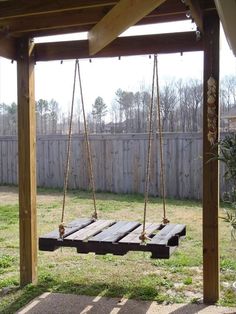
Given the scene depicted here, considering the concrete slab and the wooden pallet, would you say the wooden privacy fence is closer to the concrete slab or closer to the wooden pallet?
the wooden pallet

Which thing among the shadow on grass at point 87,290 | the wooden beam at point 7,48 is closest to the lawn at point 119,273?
the shadow on grass at point 87,290

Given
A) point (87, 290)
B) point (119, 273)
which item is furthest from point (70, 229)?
point (119, 273)

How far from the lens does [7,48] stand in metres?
3.17

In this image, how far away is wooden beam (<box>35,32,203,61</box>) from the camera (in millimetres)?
3037

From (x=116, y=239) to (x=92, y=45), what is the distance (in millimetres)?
1489

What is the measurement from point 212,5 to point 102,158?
5.93 meters

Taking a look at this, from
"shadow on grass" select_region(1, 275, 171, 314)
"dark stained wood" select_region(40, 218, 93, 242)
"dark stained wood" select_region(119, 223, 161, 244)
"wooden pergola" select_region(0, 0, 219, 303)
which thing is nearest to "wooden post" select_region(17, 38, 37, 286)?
"wooden pergola" select_region(0, 0, 219, 303)

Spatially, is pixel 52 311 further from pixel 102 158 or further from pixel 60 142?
pixel 60 142

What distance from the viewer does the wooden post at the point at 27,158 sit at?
328 centimetres

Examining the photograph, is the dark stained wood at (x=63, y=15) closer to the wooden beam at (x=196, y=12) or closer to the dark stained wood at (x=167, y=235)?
the wooden beam at (x=196, y=12)

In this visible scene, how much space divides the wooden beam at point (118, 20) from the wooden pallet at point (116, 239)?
1.40 metres

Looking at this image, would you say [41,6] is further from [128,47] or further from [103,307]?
[103,307]

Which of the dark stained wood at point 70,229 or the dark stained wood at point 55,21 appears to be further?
the dark stained wood at point 70,229

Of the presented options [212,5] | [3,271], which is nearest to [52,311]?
[3,271]
